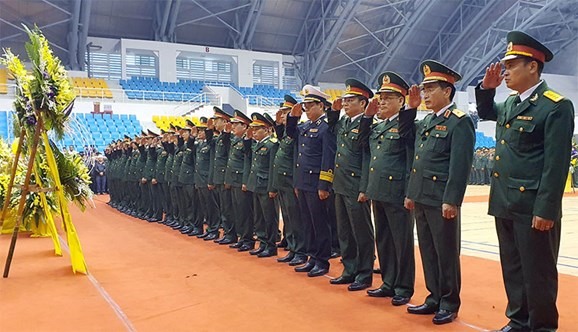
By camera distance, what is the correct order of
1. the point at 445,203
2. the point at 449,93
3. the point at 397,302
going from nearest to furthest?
the point at 445,203, the point at 449,93, the point at 397,302

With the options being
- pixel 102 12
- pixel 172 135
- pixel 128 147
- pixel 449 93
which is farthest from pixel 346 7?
pixel 449 93

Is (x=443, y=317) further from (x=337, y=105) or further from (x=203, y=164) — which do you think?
(x=203, y=164)

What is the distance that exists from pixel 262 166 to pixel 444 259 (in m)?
2.44

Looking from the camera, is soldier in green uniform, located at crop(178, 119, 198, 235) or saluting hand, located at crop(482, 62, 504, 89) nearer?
saluting hand, located at crop(482, 62, 504, 89)

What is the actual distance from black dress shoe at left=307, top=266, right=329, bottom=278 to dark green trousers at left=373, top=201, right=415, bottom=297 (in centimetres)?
77

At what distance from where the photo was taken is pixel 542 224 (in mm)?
2279

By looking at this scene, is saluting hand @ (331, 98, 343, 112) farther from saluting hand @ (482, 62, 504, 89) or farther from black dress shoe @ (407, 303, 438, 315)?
black dress shoe @ (407, 303, 438, 315)

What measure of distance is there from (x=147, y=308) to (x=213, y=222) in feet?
10.1

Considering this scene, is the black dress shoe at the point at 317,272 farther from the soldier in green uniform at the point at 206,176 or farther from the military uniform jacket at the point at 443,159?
the soldier in green uniform at the point at 206,176

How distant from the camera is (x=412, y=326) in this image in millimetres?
2818

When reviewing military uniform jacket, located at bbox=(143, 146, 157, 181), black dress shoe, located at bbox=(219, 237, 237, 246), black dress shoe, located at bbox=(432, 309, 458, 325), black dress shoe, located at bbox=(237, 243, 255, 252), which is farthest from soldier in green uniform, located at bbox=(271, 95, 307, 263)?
military uniform jacket, located at bbox=(143, 146, 157, 181)

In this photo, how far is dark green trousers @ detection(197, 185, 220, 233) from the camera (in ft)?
20.6

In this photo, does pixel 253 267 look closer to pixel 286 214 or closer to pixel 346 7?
pixel 286 214

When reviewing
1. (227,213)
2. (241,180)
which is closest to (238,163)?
(241,180)
